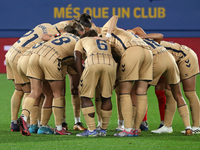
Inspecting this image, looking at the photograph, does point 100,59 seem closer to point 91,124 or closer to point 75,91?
point 91,124

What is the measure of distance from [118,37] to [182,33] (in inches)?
416

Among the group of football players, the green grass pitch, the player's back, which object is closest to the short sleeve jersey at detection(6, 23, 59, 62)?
the group of football players

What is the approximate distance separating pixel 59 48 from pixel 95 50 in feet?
1.91

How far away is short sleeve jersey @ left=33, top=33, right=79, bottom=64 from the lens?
4969 millimetres

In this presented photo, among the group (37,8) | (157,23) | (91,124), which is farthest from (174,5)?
(91,124)

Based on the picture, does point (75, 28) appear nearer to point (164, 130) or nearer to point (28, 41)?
point (28, 41)

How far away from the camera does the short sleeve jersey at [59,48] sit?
4.97 meters

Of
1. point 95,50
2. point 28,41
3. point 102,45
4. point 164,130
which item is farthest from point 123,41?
point 28,41

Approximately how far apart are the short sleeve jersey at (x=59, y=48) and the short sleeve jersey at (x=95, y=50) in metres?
0.23

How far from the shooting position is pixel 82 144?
166 inches

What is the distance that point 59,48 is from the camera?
5.05 m

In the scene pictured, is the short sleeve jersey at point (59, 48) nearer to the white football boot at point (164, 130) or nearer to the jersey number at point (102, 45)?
the jersey number at point (102, 45)

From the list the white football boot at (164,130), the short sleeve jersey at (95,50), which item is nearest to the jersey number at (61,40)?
the short sleeve jersey at (95,50)

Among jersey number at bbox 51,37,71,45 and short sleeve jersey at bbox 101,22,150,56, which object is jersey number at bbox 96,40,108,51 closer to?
short sleeve jersey at bbox 101,22,150,56
